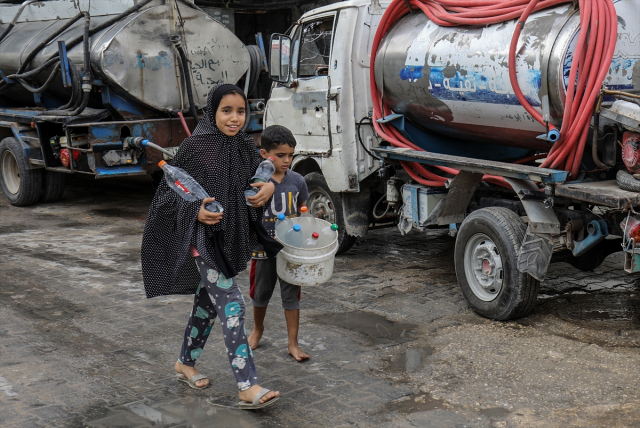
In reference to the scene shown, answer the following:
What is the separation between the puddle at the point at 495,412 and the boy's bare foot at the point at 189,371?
5.16 feet

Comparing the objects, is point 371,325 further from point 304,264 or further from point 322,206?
point 322,206

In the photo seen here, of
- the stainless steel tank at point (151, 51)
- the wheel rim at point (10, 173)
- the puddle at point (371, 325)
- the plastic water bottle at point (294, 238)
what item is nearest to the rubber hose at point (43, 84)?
the stainless steel tank at point (151, 51)

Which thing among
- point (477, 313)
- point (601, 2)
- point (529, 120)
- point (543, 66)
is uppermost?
point (601, 2)

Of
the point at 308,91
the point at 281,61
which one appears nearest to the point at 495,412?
the point at 308,91

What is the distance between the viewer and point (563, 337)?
5094 millimetres

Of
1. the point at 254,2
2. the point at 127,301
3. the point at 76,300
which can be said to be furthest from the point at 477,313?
the point at 254,2

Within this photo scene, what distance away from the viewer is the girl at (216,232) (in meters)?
4.01

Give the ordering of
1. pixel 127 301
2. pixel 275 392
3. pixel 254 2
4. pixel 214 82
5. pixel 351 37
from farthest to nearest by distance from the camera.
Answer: pixel 254 2, pixel 214 82, pixel 351 37, pixel 127 301, pixel 275 392

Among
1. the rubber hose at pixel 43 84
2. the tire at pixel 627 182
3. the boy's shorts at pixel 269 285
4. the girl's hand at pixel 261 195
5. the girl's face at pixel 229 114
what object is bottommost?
the boy's shorts at pixel 269 285

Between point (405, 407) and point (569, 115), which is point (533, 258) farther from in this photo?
point (405, 407)

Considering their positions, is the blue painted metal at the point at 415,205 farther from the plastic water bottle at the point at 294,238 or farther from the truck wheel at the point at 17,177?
the truck wheel at the point at 17,177

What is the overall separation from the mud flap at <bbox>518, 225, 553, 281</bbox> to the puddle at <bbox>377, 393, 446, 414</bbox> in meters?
1.45

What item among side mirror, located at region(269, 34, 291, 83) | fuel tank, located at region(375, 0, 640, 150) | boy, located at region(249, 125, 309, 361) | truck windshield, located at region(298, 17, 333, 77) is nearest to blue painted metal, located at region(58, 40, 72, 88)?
side mirror, located at region(269, 34, 291, 83)

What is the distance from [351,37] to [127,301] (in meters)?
3.21
